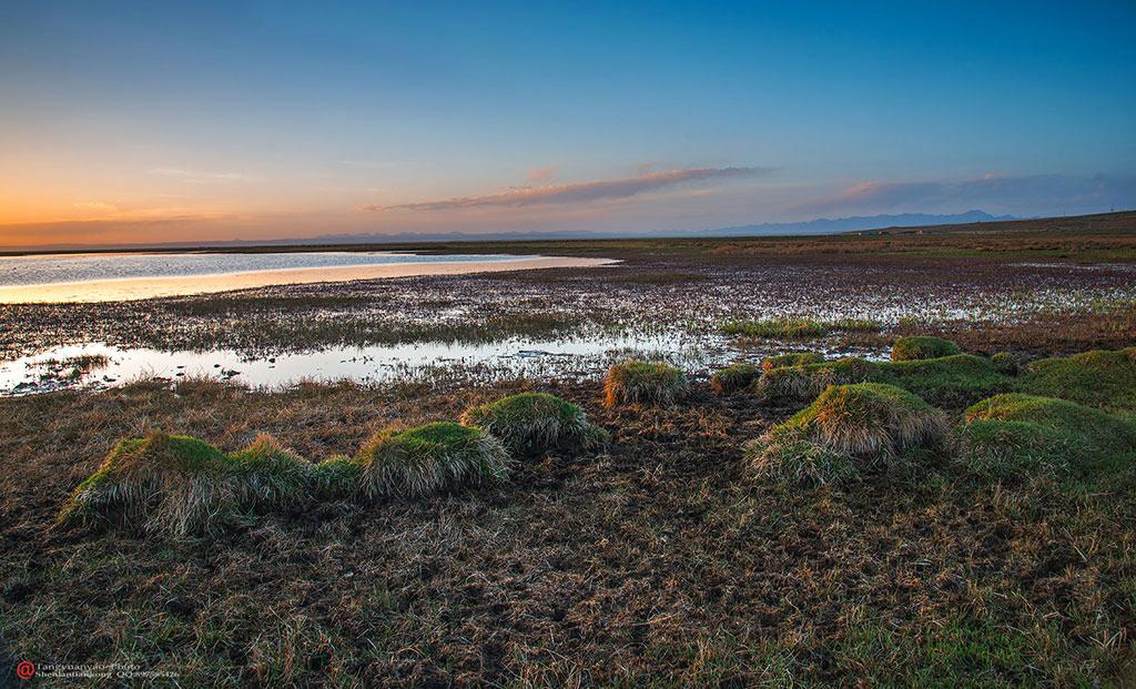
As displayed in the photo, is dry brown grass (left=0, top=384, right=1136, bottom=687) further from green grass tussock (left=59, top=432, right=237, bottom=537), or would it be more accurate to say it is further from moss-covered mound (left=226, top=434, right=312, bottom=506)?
moss-covered mound (left=226, top=434, right=312, bottom=506)

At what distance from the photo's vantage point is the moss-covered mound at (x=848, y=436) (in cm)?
768

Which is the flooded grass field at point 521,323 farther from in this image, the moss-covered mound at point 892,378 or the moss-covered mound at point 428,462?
the moss-covered mound at point 428,462

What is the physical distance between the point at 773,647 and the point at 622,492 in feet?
10.3

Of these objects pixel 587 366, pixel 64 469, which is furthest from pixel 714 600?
pixel 587 366

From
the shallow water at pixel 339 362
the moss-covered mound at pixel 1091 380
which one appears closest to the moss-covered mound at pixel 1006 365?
the moss-covered mound at pixel 1091 380

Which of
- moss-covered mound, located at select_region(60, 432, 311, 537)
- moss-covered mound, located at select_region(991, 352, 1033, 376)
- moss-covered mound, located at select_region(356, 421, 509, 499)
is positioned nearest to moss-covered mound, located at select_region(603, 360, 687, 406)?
moss-covered mound, located at select_region(356, 421, 509, 499)

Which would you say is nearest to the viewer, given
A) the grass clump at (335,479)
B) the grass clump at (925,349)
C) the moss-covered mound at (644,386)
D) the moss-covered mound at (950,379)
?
the grass clump at (335,479)

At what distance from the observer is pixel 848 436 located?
8.15 m

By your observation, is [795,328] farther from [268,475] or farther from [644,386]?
[268,475]

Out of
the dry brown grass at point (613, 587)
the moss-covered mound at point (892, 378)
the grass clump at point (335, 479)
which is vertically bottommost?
the dry brown grass at point (613, 587)

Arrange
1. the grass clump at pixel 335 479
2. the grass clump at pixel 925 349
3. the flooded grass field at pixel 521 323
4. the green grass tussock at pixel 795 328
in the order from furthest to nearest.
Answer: the green grass tussock at pixel 795 328 → the flooded grass field at pixel 521 323 → the grass clump at pixel 925 349 → the grass clump at pixel 335 479

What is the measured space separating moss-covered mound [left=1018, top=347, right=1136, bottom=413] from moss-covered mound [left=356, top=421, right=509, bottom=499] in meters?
10.0

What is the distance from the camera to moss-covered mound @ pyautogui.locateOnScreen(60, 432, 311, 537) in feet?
21.9

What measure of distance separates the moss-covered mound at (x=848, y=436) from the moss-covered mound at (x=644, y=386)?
3.24 metres
